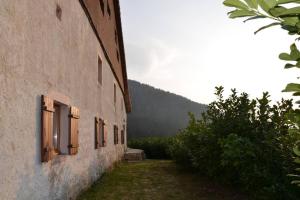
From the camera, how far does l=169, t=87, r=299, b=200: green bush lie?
5.80 meters

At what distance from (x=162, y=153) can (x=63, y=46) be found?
56.9ft

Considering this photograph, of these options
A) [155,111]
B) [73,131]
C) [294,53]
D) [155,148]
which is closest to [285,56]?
[294,53]

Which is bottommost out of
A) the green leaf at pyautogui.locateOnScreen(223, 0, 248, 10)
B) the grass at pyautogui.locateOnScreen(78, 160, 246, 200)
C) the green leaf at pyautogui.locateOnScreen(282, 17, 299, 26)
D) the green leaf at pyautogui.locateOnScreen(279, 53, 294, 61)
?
the grass at pyautogui.locateOnScreen(78, 160, 246, 200)

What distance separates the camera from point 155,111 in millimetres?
37750

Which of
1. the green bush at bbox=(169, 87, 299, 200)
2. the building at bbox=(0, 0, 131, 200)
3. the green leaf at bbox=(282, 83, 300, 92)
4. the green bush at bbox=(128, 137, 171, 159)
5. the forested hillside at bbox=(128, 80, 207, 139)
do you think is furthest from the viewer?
the forested hillside at bbox=(128, 80, 207, 139)

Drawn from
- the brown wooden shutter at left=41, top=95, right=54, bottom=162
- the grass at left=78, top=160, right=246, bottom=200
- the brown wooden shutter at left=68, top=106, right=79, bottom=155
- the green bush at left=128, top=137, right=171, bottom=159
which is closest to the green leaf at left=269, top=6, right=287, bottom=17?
the brown wooden shutter at left=41, top=95, right=54, bottom=162

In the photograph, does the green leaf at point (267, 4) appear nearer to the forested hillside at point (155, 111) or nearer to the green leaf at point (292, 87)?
the green leaf at point (292, 87)

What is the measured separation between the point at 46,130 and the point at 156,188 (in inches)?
179

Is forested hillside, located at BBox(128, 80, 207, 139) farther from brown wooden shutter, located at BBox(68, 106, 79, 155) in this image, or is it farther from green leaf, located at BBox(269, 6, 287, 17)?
green leaf, located at BBox(269, 6, 287, 17)

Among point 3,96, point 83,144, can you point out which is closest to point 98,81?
point 83,144

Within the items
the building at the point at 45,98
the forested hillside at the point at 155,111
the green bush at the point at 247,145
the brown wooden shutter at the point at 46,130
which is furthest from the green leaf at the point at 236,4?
the forested hillside at the point at 155,111

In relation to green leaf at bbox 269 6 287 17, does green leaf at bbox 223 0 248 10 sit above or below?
above

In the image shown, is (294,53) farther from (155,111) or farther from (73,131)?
(155,111)

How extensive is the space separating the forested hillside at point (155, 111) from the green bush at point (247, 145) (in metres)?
23.5
